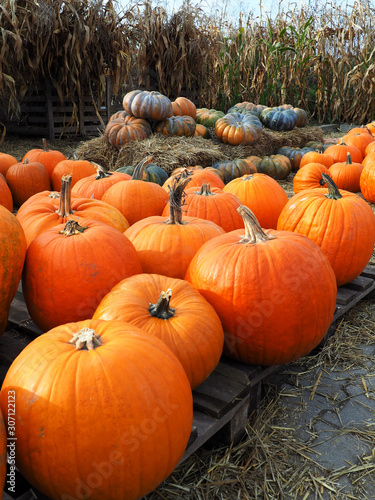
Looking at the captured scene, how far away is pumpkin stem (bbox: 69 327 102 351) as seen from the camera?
4.47ft

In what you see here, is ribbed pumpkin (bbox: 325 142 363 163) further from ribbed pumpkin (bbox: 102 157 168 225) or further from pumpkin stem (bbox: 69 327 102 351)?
pumpkin stem (bbox: 69 327 102 351)

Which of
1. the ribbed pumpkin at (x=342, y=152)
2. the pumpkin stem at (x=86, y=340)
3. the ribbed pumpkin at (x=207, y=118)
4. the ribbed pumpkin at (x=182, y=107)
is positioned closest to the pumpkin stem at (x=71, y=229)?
the pumpkin stem at (x=86, y=340)

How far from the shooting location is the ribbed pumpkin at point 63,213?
96.7 inches

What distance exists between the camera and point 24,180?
5.15 metres

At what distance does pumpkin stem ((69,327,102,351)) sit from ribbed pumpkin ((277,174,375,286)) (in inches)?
72.1

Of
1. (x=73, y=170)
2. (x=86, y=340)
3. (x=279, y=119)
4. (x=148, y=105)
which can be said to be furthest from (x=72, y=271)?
(x=279, y=119)

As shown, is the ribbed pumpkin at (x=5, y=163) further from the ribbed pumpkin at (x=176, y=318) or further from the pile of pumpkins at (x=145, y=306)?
the ribbed pumpkin at (x=176, y=318)

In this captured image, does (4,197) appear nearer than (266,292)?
No

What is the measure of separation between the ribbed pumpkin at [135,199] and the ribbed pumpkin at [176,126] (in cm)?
415

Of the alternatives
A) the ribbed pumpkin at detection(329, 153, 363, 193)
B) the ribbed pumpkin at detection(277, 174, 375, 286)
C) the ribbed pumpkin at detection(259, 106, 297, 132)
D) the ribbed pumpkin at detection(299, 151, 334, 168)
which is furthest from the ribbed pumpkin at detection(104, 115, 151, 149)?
the ribbed pumpkin at detection(277, 174, 375, 286)

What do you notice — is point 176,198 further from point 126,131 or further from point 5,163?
point 126,131

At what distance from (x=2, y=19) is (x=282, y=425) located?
7850 millimetres

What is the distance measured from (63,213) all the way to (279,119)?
25.3 ft

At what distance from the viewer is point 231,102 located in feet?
39.0
